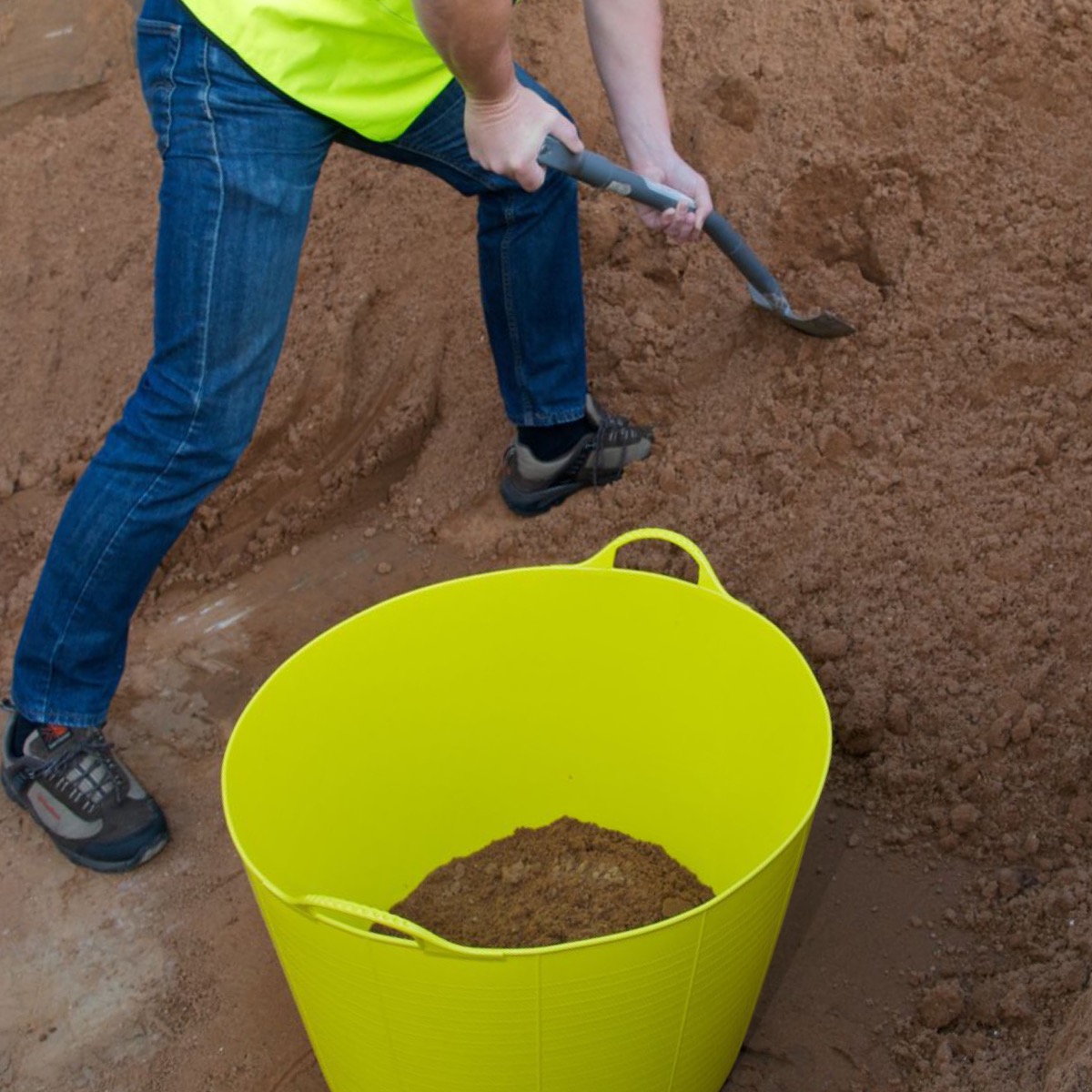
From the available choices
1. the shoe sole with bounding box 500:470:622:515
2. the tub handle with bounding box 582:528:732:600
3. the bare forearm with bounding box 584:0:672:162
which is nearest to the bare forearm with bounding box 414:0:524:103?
Answer: the bare forearm with bounding box 584:0:672:162

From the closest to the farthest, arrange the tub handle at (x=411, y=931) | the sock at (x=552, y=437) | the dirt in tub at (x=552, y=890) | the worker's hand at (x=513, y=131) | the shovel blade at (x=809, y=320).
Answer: the tub handle at (x=411, y=931) < the worker's hand at (x=513, y=131) < the dirt in tub at (x=552, y=890) < the shovel blade at (x=809, y=320) < the sock at (x=552, y=437)

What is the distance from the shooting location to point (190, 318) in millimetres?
1922

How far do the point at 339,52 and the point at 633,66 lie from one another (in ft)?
1.72

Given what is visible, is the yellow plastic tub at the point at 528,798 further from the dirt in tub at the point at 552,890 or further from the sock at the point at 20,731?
the sock at the point at 20,731

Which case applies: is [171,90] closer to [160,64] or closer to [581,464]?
[160,64]

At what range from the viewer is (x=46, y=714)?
216 centimetres

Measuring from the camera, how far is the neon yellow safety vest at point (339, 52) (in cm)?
181

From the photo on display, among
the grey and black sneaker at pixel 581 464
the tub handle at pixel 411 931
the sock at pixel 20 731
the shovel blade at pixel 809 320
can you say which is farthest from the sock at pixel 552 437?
the tub handle at pixel 411 931

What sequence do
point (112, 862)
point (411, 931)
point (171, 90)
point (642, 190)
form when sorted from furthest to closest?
1. point (112, 862)
2. point (642, 190)
3. point (171, 90)
4. point (411, 931)

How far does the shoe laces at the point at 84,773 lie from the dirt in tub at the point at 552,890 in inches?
21.6


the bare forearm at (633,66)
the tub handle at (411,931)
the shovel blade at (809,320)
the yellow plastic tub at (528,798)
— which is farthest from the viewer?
the shovel blade at (809,320)

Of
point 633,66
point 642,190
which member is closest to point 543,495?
point 642,190

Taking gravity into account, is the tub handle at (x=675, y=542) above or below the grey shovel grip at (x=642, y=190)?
below

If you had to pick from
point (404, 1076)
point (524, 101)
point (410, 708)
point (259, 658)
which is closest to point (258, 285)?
point (524, 101)
